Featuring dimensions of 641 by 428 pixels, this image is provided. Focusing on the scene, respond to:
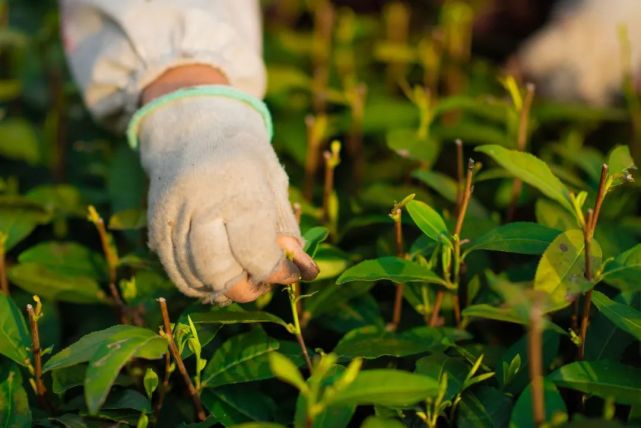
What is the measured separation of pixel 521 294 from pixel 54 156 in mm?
1025

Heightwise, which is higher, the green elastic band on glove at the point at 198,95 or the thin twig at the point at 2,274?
the green elastic band on glove at the point at 198,95

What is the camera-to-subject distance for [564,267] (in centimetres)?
80

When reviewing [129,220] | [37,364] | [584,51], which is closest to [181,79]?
[129,220]

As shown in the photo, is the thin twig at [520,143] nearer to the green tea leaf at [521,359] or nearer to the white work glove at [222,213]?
the green tea leaf at [521,359]

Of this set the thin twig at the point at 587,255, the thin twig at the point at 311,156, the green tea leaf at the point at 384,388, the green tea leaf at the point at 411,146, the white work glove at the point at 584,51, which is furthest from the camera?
the white work glove at the point at 584,51

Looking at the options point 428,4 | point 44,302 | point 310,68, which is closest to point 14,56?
point 310,68

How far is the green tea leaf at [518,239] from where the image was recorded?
33.0 inches

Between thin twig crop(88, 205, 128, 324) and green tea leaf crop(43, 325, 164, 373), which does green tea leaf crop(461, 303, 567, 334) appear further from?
thin twig crop(88, 205, 128, 324)

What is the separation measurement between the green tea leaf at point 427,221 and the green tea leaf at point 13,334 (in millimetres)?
478

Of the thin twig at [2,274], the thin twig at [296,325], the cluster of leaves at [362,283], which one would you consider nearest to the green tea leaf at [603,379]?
the cluster of leaves at [362,283]

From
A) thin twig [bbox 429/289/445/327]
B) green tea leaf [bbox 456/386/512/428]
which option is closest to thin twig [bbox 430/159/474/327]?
thin twig [bbox 429/289/445/327]

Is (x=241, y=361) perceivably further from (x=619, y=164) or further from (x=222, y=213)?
(x=619, y=164)

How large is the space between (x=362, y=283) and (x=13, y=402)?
443 mm

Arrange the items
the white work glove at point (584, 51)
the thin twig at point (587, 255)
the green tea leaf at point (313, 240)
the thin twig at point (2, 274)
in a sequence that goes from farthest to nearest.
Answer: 1. the white work glove at point (584, 51)
2. the thin twig at point (2, 274)
3. the green tea leaf at point (313, 240)
4. the thin twig at point (587, 255)
